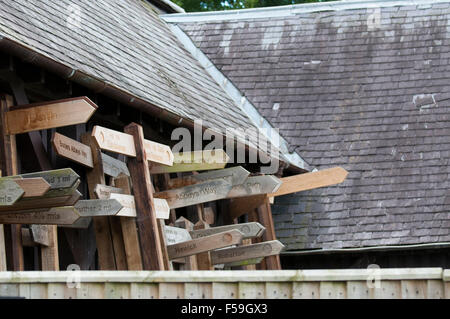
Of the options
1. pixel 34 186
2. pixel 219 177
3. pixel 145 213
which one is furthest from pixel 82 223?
pixel 34 186

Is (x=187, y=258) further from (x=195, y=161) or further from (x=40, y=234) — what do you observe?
(x=40, y=234)

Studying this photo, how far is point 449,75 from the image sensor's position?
15.2m

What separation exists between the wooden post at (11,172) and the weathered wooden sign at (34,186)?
933mm

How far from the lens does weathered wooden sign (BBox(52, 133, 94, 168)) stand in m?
8.39

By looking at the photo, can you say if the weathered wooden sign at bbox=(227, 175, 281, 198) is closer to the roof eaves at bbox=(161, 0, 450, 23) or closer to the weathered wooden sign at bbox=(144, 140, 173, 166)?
the weathered wooden sign at bbox=(144, 140, 173, 166)

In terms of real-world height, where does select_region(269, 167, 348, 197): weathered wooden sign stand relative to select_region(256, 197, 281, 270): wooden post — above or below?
above

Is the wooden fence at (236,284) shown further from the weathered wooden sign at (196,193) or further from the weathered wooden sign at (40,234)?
the weathered wooden sign at (196,193)

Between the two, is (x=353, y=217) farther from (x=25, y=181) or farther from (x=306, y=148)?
(x=25, y=181)

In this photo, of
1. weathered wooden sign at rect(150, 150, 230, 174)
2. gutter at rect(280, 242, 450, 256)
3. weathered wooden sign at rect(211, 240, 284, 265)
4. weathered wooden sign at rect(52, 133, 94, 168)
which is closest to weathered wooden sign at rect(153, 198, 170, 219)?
weathered wooden sign at rect(52, 133, 94, 168)

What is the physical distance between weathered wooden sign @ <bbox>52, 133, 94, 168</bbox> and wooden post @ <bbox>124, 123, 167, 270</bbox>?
0.40m

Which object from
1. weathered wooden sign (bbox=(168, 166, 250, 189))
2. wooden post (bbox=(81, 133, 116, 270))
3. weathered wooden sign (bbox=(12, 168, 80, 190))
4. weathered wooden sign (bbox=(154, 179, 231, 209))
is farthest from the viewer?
weathered wooden sign (bbox=(168, 166, 250, 189))

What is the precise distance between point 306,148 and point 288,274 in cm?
932

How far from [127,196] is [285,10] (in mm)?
9081

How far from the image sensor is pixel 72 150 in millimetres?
8680
